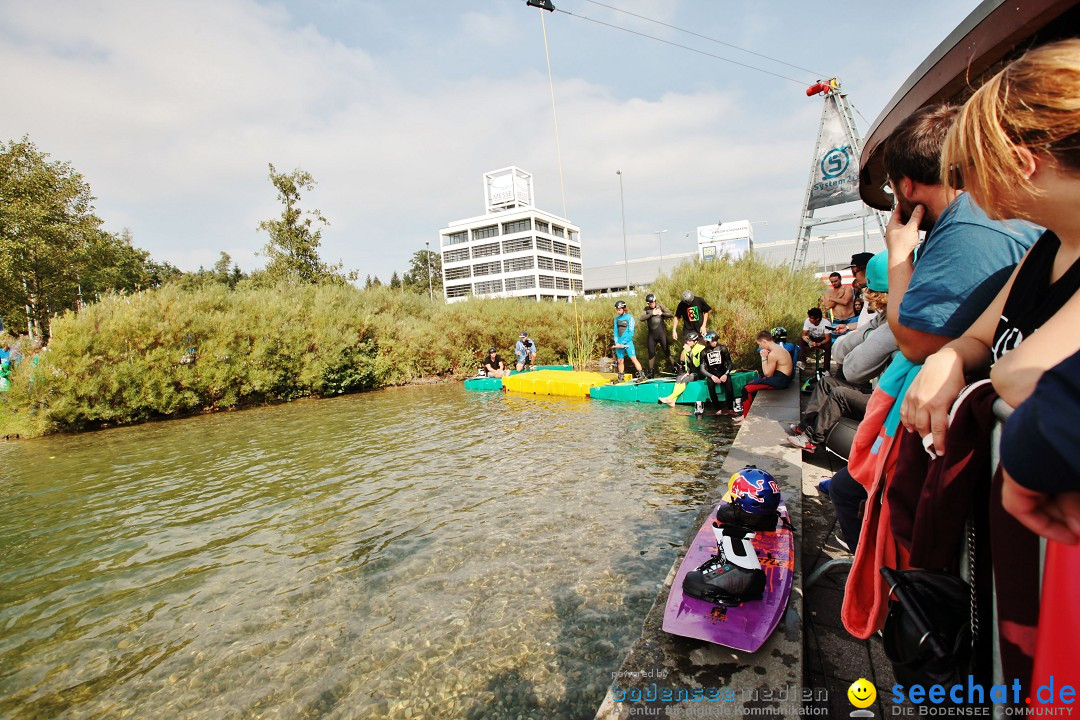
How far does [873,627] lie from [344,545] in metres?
3.71

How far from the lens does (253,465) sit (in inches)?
269

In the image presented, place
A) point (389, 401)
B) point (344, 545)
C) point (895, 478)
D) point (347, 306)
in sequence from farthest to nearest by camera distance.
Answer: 1. point (347, 306)
2. point (389, 401)
3. point (344, 545)
4. point (895, 478)

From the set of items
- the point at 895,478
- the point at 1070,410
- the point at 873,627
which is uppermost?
the point at 1070,410

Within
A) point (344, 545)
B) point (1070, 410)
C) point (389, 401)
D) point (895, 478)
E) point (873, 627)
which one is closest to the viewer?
point (1070, 410)

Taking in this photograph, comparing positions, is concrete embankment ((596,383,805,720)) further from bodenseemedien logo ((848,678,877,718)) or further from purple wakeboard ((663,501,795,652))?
bodenseemedien logo ((848,678,877,718))

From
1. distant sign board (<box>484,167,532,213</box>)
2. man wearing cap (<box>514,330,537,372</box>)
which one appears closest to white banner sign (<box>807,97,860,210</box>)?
man wearing cap (<box>514,330,537,372</box>)

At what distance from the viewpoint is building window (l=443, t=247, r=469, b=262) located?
229 ft

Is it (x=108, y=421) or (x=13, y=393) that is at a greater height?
(x=13, y=393)

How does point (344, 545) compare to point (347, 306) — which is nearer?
point (344, 545)

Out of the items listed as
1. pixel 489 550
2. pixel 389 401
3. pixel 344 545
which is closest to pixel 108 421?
pixel 389 401

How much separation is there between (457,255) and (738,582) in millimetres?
71159

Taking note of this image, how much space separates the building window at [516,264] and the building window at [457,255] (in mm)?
7111

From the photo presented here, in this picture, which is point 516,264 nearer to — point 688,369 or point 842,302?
point 688,369

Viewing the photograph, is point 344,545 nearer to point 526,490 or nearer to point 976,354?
point 526,490
